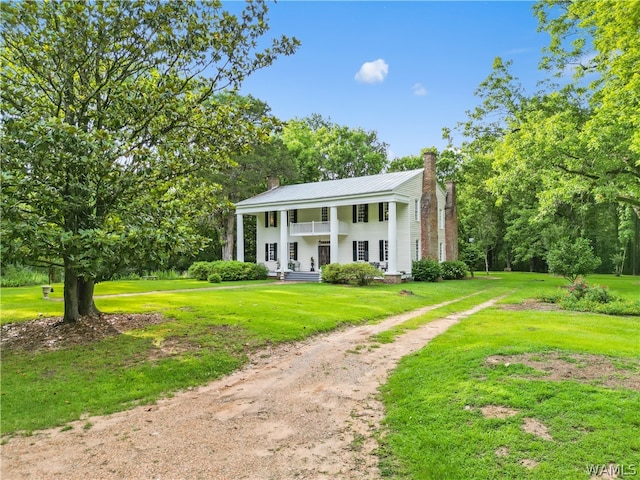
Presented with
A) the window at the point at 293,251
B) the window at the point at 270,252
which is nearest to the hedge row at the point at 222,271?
the window at the point at 293,251

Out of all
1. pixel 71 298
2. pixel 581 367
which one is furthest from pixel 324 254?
pixel 581 367

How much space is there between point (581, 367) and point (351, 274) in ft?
53.7

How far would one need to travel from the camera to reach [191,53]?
28.7 ft

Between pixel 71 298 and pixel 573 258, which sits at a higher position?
pixel 573 258

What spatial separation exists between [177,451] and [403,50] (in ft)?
45.8

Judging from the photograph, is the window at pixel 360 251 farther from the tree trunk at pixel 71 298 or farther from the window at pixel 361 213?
the tree trunk at pixel 71 298

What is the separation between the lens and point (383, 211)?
88.0ft

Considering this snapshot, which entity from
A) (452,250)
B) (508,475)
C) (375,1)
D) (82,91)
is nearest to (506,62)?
(452,250)

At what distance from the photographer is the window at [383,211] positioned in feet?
87.6

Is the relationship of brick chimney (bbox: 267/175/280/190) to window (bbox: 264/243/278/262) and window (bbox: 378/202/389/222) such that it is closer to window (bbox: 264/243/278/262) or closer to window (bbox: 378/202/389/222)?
window (bbox: 264/243/278/262)

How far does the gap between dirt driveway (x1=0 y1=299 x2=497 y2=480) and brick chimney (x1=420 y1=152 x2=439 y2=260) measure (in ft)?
71.1

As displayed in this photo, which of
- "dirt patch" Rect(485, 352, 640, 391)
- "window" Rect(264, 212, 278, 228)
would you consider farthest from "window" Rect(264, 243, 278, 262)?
"dirt patch" Rect(485, 352, 640, 391)

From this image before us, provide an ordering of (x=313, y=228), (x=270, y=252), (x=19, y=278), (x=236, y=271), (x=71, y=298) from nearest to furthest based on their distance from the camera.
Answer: (x=71, y=298) → (x=19, y=278) → (x=236, y=271) → (x=313, y=228) → (x=270, y=252)

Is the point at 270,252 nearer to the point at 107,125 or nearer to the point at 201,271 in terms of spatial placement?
the point at 201,271
